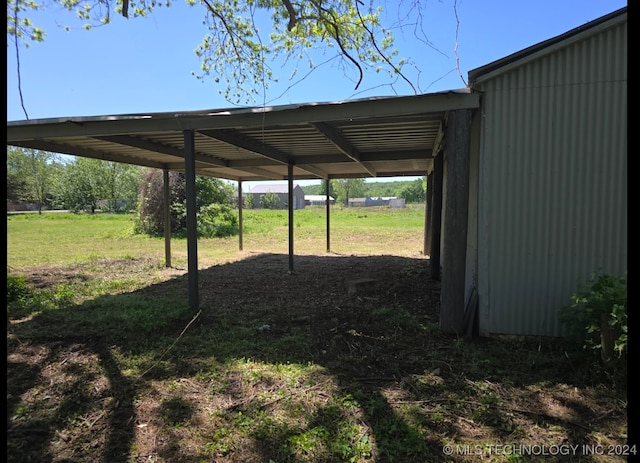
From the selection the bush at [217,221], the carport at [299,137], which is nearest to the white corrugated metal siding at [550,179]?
the carport at [299,137]

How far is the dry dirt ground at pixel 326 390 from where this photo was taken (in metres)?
2.37

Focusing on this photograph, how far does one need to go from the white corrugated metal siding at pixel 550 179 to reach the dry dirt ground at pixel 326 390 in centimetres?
58

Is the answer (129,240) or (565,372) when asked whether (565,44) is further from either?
(129,240)

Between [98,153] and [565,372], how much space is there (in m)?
8.12

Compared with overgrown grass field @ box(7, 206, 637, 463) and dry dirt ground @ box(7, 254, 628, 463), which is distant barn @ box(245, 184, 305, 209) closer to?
overgrown grass field @ box(7, 206, 637, 463)

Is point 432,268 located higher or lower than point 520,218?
lower

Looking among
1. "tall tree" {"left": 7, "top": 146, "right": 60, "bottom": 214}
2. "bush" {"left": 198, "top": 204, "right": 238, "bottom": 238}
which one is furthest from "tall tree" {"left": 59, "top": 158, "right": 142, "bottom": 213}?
"bush" {"left": 198, "top": 204, "right": 238, "bottom": 238}

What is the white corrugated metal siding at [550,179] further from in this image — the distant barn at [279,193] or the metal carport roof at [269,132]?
the distant barn at [279,193]

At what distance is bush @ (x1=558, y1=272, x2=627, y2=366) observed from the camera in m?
2.81

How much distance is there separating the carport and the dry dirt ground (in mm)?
880

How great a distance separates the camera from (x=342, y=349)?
3912 mm

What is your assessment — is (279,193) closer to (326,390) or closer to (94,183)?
(94,183)

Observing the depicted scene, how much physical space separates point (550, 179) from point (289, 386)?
320 centimetres
